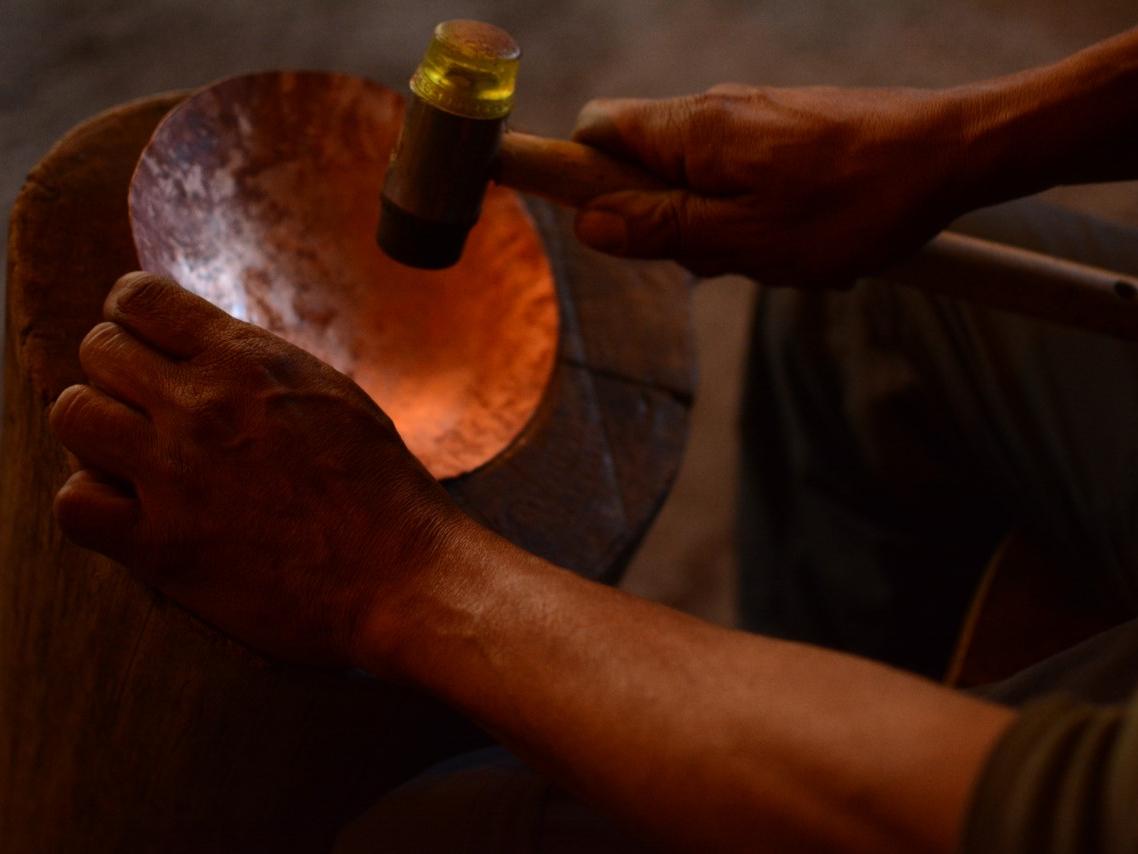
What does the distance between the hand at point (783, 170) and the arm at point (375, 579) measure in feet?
1.19

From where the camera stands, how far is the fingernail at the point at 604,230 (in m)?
1.00

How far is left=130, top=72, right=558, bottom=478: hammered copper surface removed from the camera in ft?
3.41

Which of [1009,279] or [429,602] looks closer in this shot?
[429,602]

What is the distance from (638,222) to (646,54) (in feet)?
5.68

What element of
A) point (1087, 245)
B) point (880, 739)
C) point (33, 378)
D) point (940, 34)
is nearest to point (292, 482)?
point (33, 378)

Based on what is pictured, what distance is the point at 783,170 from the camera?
98 centimetres

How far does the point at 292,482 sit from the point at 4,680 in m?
0.59

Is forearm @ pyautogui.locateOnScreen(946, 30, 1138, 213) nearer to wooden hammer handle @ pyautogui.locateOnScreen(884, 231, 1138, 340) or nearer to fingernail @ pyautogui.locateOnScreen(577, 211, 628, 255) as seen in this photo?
wooden hammer handle @ pyautogui.locateOnScreen(884, 231, 1138, 340)

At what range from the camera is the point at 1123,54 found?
96 cm

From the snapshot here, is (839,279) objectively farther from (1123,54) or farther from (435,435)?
(435,435)

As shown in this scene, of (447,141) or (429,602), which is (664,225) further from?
(429,602)

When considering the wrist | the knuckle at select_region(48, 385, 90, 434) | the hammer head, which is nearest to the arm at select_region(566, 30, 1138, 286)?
the hammer head

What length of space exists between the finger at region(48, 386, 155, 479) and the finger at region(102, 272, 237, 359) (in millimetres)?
57

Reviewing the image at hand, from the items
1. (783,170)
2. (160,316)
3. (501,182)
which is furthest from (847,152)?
(160,316)
